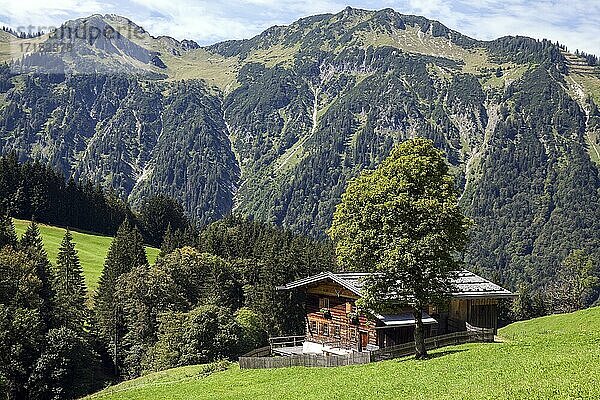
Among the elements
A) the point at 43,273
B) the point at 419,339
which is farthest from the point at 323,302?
the point at 43,273

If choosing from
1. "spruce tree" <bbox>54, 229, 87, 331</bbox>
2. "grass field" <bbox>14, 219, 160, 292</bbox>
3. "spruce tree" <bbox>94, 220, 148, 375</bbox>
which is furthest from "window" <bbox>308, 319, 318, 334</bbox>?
"grass field" <bbox>14, 219, 160, 292</bbox>

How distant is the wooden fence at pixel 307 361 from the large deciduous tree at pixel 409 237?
6185 mm

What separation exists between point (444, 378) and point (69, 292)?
2469 inches

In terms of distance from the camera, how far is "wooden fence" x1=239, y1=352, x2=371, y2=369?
4647cm

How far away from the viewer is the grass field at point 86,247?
111688 mm

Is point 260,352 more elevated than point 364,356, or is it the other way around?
point 364,356

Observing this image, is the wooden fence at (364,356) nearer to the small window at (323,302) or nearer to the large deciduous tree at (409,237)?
the large deciduous tree at (409,237)

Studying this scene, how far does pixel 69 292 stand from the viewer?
82062 millimetres

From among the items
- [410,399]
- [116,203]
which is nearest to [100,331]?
[410,399]

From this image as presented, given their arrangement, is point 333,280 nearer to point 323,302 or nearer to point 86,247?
point 323,302

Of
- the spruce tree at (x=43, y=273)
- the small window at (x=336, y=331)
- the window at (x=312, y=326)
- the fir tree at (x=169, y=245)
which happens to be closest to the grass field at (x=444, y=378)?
the small window at (x=336, y=331)

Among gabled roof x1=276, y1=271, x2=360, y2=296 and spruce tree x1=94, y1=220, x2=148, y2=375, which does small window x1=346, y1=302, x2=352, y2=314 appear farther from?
spruce tree x1=94, y1=220, x2=148, y2=375

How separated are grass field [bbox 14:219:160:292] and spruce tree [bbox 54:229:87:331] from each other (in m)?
12.5

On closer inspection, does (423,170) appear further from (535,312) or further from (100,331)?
(535,312)
